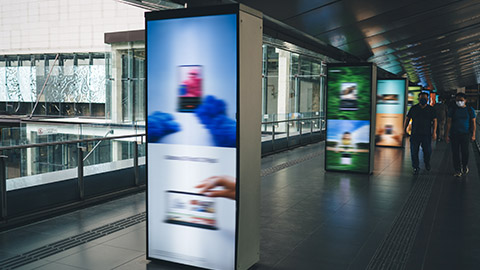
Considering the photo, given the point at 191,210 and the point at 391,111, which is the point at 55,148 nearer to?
the point at 191,210

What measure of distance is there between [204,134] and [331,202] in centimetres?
365

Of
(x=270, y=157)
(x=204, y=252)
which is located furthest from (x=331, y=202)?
(x=270, y=157)

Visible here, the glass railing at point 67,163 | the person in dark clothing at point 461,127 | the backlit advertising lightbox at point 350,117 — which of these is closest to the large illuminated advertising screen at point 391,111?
the person in dark clothing at point 461,127

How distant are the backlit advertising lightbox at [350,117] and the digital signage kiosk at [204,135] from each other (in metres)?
5.94

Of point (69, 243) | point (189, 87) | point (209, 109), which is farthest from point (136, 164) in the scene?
point (209, 109)

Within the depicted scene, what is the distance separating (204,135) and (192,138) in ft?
0.42

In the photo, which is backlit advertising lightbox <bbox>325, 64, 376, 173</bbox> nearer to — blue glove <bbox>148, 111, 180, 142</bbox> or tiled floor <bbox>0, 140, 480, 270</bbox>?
tiled floor <bbox>0, 140, 480, 270</bbox>

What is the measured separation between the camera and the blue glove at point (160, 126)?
13.0 ft

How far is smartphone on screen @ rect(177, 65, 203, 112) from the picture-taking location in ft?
12.5

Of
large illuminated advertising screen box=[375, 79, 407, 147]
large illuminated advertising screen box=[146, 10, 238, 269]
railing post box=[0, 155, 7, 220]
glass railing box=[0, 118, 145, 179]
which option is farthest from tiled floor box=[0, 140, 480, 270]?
large illuminated advertising screen box=[375, 79, 407, 147]

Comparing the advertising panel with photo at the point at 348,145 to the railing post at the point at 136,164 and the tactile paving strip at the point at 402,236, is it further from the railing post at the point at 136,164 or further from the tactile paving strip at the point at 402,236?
the railing post at the point at 136,164

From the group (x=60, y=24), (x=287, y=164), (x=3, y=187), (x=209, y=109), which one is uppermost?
(x=60, y=24)

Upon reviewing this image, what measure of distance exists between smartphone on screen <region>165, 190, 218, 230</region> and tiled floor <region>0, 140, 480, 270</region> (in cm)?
47

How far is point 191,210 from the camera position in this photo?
3918mm
